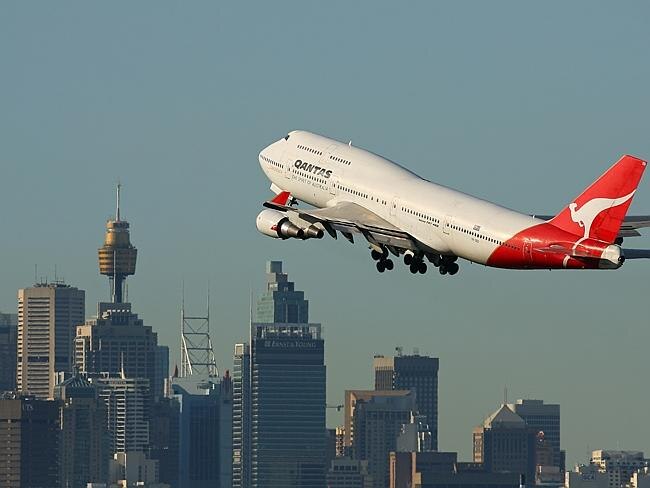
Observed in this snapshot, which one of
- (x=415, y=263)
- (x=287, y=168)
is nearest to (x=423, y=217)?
(x=415, y=263)

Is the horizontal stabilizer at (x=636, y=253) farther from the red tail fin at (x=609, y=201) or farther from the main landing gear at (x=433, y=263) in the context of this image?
the main landing gear at (x=433, y=263)

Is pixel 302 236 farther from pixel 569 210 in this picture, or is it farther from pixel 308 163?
pixel 569 210

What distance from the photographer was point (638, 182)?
158m

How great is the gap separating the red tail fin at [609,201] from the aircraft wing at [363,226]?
50.3 ft

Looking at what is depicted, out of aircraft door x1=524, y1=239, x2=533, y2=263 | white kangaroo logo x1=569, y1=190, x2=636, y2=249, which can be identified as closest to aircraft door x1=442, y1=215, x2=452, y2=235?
aircraft door x1=524, y1=239, x2=533, y2=263

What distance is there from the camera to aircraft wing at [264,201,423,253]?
17112 centimetres

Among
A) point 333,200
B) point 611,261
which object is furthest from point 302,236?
point 611,261

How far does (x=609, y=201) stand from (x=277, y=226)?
29.3 m

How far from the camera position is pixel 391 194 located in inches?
6841

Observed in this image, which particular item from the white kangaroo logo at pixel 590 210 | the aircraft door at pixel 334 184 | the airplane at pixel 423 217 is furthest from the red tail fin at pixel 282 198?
the white kangaroo logo at pixel 590 210

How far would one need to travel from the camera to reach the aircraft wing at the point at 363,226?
17112 cm

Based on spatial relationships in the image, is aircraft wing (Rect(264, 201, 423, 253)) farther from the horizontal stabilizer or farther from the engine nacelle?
the horizontal stabilizer

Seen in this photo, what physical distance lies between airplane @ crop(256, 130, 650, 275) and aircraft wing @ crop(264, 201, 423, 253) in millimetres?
73

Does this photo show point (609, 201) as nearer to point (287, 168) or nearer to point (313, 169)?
point (313, 169)
